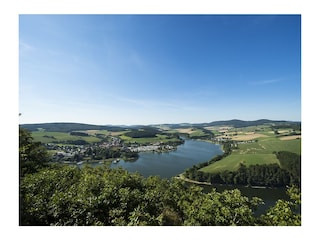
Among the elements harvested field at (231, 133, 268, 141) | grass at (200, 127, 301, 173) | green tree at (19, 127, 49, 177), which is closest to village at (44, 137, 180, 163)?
green tree at (19, 127, 49, 177)

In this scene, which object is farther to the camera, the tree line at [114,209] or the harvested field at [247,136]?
the harvested field at [247,136]

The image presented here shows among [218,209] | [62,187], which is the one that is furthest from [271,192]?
[62,187]

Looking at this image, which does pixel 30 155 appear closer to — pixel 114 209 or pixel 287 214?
pixel 114 209

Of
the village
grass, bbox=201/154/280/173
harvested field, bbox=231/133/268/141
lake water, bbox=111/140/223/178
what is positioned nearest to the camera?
the village

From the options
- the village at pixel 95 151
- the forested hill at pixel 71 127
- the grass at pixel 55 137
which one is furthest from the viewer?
the village at pixel 95 151

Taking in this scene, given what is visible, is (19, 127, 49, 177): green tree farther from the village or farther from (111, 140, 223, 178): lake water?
(111, 140, 223, 178): lake water

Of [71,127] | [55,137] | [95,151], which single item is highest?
[71,127]

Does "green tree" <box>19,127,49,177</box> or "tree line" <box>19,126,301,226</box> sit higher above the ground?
"green tree" <box>19,127,49,177</box>

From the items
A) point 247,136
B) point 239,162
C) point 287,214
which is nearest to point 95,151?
point 239,162

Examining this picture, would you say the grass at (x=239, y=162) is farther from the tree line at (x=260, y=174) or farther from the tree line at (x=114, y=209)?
the tree line at (x=114, y=209)

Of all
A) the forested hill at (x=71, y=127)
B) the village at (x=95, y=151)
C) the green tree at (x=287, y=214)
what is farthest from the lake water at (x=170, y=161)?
the green tree at (x=287, y=214)
